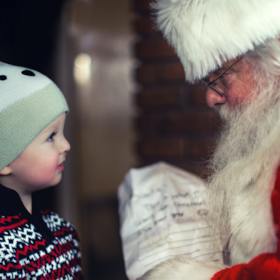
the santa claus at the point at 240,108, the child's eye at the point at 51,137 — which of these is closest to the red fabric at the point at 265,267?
the santa claus at the point at 240,108

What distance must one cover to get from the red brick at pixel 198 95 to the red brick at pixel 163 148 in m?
0.21

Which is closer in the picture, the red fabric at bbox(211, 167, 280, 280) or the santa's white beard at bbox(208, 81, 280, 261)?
the red fabric at bbox(211, 167, 280, 280)

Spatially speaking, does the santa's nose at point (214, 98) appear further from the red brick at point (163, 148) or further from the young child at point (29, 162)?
the red brick at point (163, 148)

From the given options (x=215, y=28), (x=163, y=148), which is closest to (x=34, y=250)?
(x=215, y=28)

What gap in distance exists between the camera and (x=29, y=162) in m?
0.80

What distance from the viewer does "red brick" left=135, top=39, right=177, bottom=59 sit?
159 centimetres

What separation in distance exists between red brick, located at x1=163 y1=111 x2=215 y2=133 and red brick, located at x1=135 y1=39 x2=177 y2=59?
0.31 meters

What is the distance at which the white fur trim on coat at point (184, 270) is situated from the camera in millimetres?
657

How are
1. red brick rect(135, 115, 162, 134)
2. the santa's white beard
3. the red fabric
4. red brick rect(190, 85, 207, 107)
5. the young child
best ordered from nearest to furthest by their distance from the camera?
the red fabric, the santa's white beard, the young child, red brick rect(190, 85, 207, 107), red brick rect(135, 115, 162, 134)

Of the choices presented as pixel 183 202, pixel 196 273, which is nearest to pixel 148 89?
pixel 183 202

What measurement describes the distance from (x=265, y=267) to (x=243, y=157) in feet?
0.85

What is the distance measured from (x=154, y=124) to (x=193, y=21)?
101 centimetres

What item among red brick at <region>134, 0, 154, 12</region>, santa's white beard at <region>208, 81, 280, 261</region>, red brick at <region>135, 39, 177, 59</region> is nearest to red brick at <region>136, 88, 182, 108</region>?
red brick at <region>135, 39, 177, 59</region>

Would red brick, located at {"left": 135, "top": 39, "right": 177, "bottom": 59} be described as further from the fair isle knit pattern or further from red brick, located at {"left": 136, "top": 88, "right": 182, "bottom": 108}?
the fair isle knit pattern
